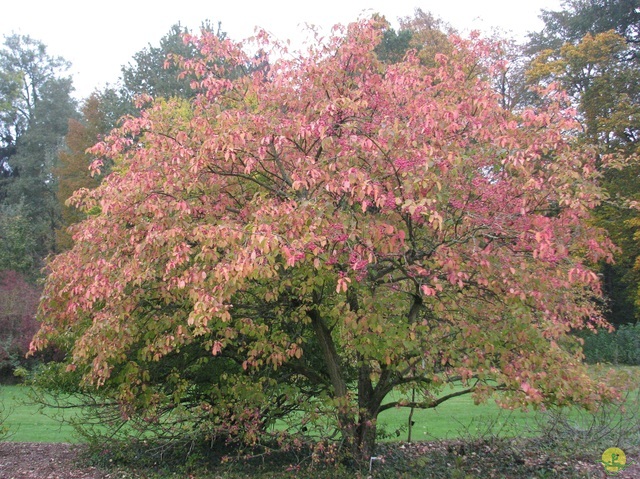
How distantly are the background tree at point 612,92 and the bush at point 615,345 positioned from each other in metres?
1.48

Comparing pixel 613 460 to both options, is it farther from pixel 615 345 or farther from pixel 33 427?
pixel 615 345

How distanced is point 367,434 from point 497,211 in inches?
121

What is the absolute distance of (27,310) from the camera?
19.5m

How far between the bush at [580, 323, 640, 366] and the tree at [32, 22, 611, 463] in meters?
17.4

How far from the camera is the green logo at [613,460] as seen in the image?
6.59m

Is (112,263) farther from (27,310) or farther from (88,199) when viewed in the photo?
(27,310)

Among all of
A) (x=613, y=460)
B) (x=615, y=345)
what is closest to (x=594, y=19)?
(x=615, y=345)

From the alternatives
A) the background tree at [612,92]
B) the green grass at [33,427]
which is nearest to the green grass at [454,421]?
the green grass at [33,427]

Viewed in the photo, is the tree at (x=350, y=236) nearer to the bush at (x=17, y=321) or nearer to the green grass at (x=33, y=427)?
the green grass at (x=33, y=427)

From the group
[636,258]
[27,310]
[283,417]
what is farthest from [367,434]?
[636,258]

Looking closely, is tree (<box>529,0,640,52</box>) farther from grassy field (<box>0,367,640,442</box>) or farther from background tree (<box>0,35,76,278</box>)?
background tree (<box>0,35,76,278</box>)

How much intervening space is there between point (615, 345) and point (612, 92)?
401 inches

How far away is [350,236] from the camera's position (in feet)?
14.5

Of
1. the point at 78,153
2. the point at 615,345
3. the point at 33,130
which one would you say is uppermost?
the point at 33,130
